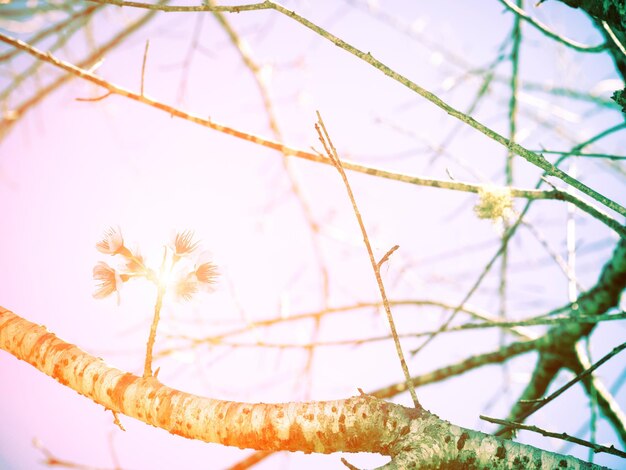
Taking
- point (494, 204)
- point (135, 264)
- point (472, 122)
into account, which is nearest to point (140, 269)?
point (135, 264)

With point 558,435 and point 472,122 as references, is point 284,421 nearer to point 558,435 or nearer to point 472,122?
point 558,435

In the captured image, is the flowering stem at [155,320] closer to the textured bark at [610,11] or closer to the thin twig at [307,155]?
the thin twig at [307,155]

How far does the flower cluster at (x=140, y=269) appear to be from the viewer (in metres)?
1.09

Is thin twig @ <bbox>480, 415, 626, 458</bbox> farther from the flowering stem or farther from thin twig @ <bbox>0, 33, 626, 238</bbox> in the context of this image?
the flowering stem

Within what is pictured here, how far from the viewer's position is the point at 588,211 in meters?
1.28

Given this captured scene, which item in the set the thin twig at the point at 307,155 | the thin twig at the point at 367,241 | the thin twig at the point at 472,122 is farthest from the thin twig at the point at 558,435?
the thin twig at the point at 307,155

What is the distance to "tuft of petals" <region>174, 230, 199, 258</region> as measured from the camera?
1.09 meters

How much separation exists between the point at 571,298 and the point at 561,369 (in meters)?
0.66

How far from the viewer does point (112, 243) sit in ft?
3.65

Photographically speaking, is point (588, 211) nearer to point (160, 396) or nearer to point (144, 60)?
point (160, 396)

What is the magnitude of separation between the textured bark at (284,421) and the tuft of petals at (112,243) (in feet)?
0.85

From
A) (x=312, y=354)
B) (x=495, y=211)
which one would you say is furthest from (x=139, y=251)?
(x=312, y=354)

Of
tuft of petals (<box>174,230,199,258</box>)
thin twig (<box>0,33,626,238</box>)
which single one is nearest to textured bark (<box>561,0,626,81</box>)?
thin twig (<box>0,33,626,238</box>)

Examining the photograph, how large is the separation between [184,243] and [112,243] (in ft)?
0.66
